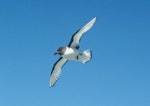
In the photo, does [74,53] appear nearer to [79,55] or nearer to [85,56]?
[79,55]

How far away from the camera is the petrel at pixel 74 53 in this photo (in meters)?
30.1

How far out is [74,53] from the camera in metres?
30.6

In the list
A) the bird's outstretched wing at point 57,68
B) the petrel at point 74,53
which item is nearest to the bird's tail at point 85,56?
the petrel at point 74,53

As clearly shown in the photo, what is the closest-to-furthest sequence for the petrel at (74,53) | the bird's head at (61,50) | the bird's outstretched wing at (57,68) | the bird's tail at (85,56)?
the bird's tail at (85,56) → the petrel at (74,53) → the bird's head at (61,50) → the bird's outstretched wing at (57,68)

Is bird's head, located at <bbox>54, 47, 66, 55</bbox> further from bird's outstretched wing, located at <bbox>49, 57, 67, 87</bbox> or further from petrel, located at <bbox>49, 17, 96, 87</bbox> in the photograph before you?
bird's outstretched wing, located at <bbox>49, 57, 67, 87</bbox>

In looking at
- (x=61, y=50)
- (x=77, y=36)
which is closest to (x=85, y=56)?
(x=61, y=50)

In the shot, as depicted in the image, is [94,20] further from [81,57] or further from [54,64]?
[54,64]

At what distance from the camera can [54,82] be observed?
3497cm

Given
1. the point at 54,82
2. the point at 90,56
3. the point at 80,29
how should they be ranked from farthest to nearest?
the point at 54,82
the point at 80,29
the point at 90,56

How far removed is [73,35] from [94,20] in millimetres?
2101

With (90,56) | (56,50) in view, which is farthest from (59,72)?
(90,56)

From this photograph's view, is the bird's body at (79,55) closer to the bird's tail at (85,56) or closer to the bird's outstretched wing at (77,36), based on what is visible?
the bird's tail at (85,56)

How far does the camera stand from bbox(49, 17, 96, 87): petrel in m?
30.1

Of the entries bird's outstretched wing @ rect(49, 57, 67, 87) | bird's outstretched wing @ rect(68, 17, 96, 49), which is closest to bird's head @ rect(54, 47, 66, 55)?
bird's outstretched wing @ rect(68, 17, 96, 49)
